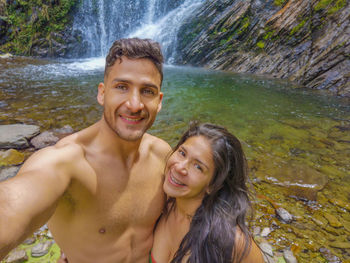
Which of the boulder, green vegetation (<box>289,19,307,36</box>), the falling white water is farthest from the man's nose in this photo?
the falling white water

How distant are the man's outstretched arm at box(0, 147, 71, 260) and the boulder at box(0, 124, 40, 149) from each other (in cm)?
361

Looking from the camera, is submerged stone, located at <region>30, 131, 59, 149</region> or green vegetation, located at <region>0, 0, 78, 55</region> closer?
submerged stone, located at <region>30, 131, 59, 149</region>

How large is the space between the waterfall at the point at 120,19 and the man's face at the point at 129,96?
68.3 feet

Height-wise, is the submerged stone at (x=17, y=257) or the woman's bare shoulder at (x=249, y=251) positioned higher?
the woman's bare shoulder at (x=249, y=251)

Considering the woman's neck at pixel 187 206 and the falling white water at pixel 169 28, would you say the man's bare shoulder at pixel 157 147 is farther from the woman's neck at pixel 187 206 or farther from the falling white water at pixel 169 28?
the falling white water at pixel 169 28

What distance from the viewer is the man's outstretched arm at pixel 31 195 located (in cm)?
93

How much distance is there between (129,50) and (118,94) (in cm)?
35

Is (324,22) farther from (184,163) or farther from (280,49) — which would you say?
(184,163)

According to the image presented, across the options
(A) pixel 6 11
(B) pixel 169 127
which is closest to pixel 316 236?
(B) pixel 169 127

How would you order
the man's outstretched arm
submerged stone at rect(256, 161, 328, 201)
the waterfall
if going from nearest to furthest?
the man's outstretched arm, submerged stone at rect(256, 161, 328, 201), the waterfall

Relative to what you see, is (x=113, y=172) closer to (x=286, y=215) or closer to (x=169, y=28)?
(x=286, y=215)

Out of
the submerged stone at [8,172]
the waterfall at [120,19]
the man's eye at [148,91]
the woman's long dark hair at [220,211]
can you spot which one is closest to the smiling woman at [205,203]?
the woman's long dark hair at [220,211]

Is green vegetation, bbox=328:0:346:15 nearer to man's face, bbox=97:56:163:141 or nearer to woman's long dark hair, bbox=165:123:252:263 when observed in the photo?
woman's long dark hair, bbox=165:123:252:263

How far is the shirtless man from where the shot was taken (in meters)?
1.43
